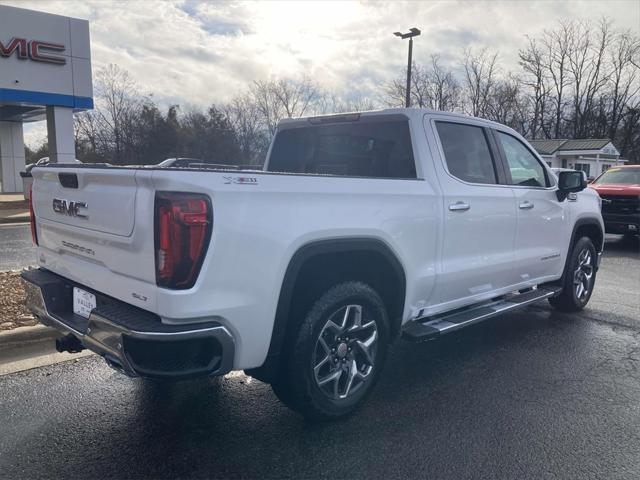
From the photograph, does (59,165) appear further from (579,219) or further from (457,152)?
(579,219)

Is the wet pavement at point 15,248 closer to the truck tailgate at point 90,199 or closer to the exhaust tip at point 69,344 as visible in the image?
the truck tailgate at point 90,199

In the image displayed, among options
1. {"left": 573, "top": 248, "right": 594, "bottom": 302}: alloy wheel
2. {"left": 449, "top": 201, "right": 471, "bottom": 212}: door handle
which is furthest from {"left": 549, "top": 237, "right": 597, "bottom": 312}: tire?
{"left": 449, "top": 201, "right": 471, "bottom": 212}: door handle

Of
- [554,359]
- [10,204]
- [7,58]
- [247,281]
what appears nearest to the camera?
[247,281]

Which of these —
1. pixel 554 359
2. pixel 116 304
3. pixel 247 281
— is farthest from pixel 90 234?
pixel 554 359

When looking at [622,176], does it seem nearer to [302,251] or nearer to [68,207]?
[302,251]

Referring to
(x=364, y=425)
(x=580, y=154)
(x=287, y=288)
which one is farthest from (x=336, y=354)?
(x=580, y=154)

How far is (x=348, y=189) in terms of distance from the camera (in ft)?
10.3

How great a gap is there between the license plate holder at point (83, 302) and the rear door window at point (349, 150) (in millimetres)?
2210

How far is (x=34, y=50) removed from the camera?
16922mm

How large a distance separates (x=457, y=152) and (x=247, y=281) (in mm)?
2384

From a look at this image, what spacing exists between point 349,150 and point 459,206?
1.08 meters

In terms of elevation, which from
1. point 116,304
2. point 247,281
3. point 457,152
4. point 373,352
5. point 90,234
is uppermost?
point 457,152

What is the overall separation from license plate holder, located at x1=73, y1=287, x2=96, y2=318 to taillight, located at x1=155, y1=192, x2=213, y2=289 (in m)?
0.77

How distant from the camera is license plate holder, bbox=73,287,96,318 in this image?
2996 mm
